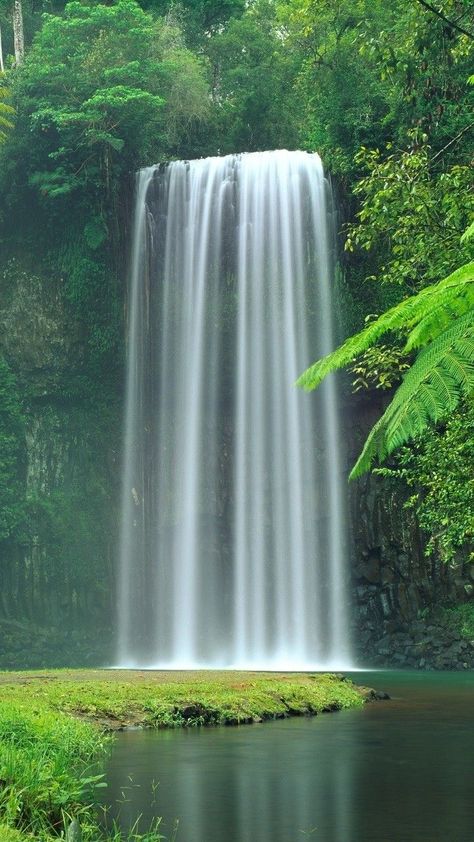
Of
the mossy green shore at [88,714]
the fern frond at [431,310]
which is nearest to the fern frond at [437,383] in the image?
the fern frond at [431,310]

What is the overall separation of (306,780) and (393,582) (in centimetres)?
1880

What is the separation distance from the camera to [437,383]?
473cm

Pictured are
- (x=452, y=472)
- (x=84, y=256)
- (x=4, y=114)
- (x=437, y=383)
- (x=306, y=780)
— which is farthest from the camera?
(x=4, y=114)

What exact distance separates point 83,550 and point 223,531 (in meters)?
4.31

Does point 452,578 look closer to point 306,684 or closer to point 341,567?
point 341,567

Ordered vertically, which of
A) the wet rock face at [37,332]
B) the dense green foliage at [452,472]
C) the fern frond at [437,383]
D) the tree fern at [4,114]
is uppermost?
the tree fern at [4,114]

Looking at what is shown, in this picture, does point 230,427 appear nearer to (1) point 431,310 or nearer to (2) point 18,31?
(2) point 18,31

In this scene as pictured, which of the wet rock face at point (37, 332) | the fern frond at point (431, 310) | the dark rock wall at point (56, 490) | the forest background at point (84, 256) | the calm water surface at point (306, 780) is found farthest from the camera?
the wet rock face at point (37, 332)

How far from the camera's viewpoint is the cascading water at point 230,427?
1096 inches

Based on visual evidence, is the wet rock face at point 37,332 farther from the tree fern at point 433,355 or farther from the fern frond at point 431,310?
the tree fern at point 433,355

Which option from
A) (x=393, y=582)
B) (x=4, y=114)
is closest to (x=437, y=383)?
(x=393, y=582)

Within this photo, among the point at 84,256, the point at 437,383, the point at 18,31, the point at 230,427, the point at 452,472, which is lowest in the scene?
the point at 437,383

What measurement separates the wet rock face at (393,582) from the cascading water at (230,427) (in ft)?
1.55

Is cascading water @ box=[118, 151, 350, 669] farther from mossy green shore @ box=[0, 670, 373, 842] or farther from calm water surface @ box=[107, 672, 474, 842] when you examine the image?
calm water surface @ box=[107, 672, 474, 842]
